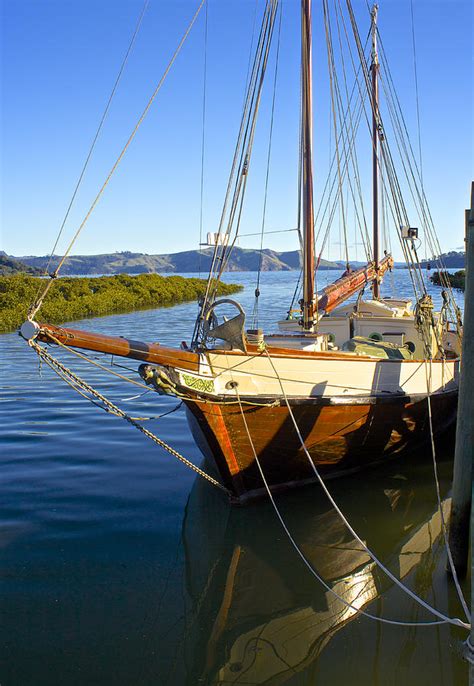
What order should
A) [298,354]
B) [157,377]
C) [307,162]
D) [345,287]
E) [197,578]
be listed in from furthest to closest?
1. [345,287]
2. [307,162]
3. [298,354]
4. [157,377]
5. [197,578]

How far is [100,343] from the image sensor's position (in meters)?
7.14

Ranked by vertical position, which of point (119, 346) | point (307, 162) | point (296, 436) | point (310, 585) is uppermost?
point (307, 162)

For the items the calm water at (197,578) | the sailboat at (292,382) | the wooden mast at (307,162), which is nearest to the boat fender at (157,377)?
the sailboat at (292,382)

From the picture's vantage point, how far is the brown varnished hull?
841 centimetres

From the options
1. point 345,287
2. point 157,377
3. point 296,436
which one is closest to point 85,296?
point 345,287

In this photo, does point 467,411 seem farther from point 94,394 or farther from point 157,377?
point 94,394

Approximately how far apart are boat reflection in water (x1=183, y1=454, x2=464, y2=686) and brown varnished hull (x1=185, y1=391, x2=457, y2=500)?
1.37ft

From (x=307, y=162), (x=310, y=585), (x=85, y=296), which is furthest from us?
(x=85, y=296)

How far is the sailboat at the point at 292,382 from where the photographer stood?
26.2 feet

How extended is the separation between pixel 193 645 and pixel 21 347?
20.1 metres

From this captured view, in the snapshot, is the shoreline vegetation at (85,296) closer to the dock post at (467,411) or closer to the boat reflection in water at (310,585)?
the boat reflection in water at (310,585)

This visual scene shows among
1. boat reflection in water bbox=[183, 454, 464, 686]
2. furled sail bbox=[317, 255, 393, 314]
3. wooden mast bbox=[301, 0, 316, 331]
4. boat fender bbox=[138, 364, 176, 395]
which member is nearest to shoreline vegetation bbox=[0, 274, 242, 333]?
furled sail bbox=[317, 255, 393, 314]

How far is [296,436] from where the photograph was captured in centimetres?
883

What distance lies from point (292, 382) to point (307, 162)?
4.21 meters
